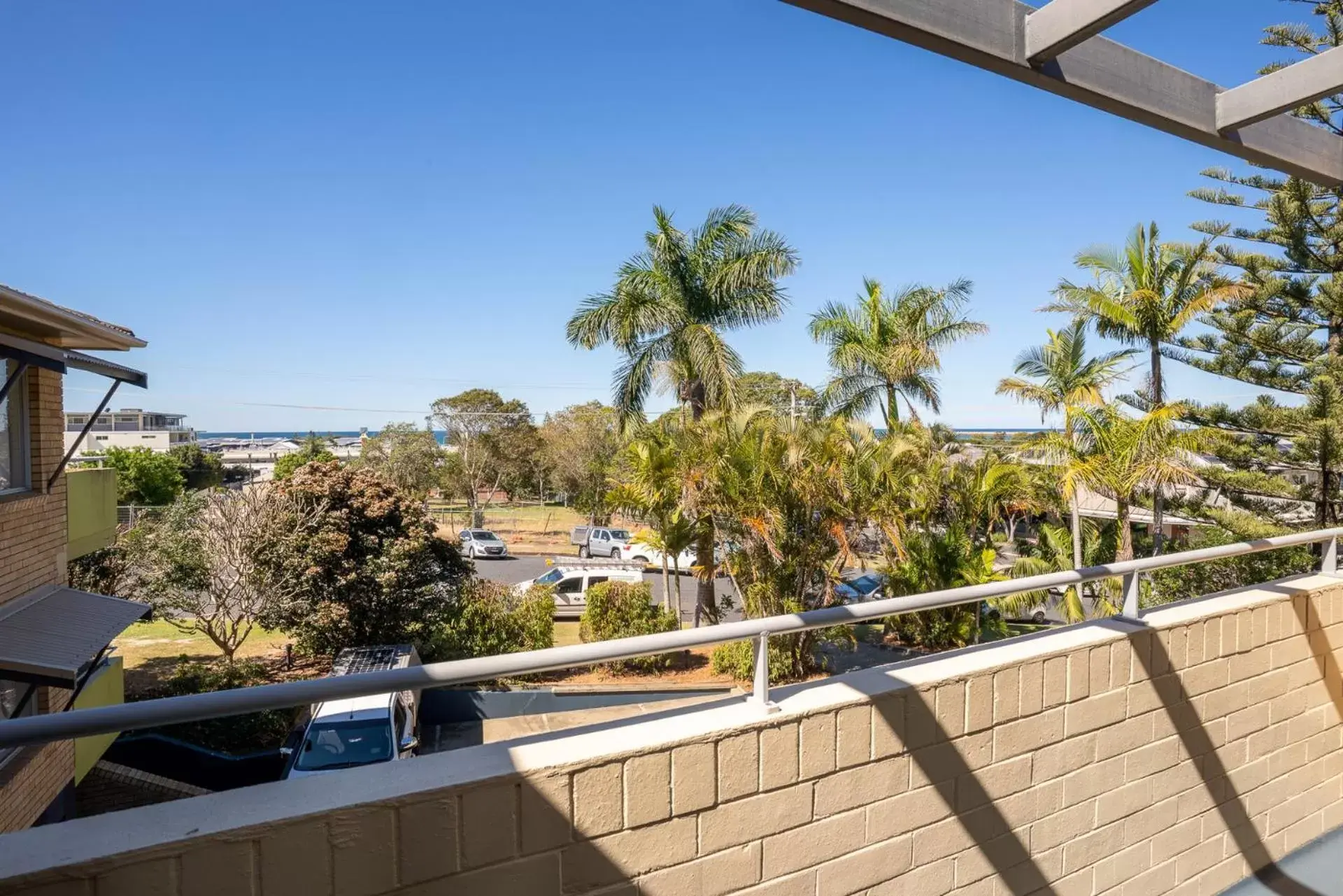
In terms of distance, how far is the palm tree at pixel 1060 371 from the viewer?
52.4 feet

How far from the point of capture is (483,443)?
3412 centimetres

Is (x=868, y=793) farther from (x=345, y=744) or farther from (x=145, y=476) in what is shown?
(x=145, y=476)

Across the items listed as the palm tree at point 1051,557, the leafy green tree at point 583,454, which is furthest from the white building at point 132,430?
the palm tree at point 1051,557

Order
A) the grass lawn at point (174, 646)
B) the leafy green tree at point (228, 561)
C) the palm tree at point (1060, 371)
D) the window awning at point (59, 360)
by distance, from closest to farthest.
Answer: the window awning at point (59, 360) → the leafy green tree at point (228, 561) → the grass lawn at point (174, 646) → the palm tree at point (1060, 371)

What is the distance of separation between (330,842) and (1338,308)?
15881mm

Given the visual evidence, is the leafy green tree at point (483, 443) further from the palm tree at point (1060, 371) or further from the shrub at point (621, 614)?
the palm tree at point (1060, 371)

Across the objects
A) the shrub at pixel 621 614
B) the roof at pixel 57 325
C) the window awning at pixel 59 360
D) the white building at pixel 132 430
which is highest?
the white building at pixel 132 430

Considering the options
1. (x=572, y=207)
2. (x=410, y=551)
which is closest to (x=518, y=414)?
(x=572, y=207)

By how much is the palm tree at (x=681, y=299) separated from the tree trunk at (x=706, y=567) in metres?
3.13

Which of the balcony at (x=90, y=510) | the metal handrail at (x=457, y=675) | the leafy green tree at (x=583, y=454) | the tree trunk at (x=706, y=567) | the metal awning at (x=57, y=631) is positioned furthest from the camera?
the leafy green tree at (x=583, y=454)

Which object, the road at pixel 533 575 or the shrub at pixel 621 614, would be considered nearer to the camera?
the shrub at pixel 621 614

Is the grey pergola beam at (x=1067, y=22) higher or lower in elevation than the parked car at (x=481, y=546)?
higher

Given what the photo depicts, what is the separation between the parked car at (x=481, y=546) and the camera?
2722cm

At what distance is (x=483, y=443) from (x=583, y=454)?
196 inches
